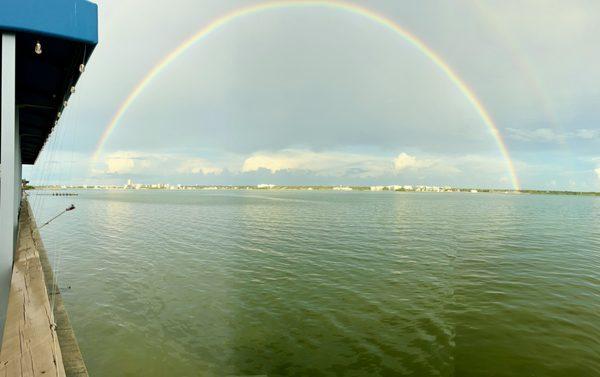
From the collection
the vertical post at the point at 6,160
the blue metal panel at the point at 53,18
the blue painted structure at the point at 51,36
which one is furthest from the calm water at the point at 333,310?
the blue metal panel at the point at 53,18

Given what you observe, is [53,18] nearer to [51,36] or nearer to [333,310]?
[51,36]

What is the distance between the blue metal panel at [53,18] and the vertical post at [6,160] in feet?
1.50

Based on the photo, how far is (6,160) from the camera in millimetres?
8633

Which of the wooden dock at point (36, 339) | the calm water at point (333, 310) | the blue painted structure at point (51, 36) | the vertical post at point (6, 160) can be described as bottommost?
the calm water at point (333, 310)

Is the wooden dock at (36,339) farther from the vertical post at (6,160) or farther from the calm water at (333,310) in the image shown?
the calm water at (333,310)

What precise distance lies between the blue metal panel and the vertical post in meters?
0.46

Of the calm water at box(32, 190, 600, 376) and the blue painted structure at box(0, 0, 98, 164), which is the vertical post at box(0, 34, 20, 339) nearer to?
the blue painted structure at box(0, 0, 98, 164)

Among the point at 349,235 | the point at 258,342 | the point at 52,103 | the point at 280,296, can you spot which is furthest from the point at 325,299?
the point at 349,235

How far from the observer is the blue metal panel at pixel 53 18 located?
328 inches

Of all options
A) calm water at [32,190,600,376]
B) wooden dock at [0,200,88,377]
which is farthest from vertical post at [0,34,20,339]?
calm water at [32,190,600,376]

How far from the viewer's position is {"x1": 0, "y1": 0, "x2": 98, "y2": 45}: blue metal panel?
8.34 metres

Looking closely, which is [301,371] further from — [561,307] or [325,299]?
[561,307]

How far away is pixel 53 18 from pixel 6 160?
373 centimetres

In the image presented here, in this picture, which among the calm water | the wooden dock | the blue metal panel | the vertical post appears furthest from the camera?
the calm water
